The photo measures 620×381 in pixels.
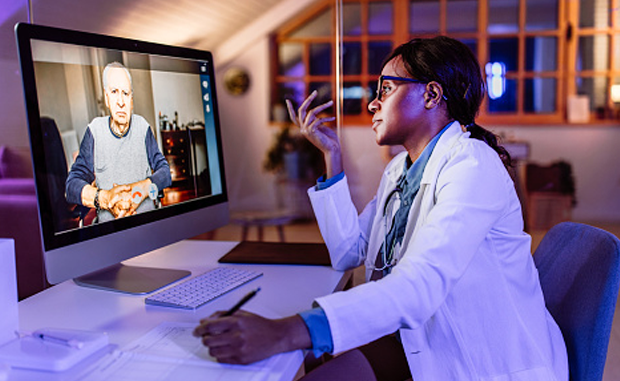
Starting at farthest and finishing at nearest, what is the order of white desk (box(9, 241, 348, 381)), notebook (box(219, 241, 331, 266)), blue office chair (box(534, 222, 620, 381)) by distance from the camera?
notebook (box(219, 241, 331, 266)) < blue office chair (box(534, 222, 620, 381)) < white desk (box(9, 241, 348, 381))

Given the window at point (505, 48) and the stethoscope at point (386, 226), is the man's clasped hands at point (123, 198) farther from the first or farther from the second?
the window at point (505, 48)

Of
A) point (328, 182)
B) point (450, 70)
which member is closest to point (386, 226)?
point (328, 182)

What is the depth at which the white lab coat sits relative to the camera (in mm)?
1037

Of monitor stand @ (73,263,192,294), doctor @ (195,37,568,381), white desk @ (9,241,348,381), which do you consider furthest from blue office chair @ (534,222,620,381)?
monitor stand @ (73,263,192,294)

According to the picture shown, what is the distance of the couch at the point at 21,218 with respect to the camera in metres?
1.86

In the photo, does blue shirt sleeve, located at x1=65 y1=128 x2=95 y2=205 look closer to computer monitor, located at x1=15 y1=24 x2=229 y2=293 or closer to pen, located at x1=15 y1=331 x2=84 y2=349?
computer monitor, located at x1=15 y1=24 x2=229 y2=293

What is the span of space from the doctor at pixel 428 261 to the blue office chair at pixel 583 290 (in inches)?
1.7

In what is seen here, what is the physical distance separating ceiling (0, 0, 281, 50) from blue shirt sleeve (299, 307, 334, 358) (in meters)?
1.39

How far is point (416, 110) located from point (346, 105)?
206 inches

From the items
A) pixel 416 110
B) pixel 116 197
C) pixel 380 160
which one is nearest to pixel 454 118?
pixel 416 110

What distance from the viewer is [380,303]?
951mm

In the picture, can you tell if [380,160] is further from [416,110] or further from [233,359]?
[233,359]

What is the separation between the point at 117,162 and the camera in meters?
1.25

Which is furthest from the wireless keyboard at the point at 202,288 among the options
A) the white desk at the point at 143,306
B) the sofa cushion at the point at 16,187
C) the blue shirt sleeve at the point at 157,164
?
the sofa cushion at the point at 16,187
